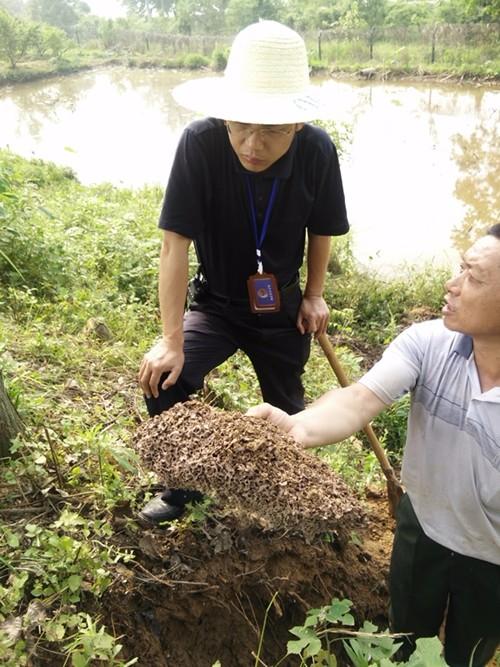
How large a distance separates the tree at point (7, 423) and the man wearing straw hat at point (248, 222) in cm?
48

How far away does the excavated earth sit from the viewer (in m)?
1.38

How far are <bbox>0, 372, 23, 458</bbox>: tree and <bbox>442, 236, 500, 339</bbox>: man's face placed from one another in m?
1.42

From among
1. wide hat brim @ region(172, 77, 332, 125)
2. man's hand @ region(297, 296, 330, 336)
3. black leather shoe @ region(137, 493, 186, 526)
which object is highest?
wide hat brim @ region(172, 77, 332, 125)

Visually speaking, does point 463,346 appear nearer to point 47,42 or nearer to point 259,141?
point 259,141

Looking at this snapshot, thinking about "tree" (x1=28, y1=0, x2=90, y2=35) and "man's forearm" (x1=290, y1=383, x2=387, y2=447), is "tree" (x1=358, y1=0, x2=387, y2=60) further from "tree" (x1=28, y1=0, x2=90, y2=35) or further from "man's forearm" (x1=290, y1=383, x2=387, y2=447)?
"man's forearm" (x1=290, y1=383, x2=387, y2=447)

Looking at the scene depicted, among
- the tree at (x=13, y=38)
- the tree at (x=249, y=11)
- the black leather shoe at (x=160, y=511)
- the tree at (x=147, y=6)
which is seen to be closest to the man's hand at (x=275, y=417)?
the black leather shoe at (x=160, y=511)

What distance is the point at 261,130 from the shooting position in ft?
5.71

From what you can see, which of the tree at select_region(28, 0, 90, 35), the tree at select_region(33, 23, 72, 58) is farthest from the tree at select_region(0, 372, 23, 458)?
the tree at select_region(28, 0, 90, 35)

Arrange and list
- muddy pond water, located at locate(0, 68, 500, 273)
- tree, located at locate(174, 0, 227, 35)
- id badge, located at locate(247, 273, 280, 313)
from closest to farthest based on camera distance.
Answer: id badge, located at locate(247, 273, 280, 313) < muddy pond water, located at locate(0, 68, 500, 273) < tree, located at locate(174, 0, 227, 35)

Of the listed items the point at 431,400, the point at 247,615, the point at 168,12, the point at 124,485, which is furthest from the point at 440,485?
the point at 168,12

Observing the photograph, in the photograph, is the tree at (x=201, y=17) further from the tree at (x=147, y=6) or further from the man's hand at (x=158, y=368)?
the man's hand at (x=158, y=368)

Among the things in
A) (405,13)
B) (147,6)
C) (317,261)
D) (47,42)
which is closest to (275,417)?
(317,261)

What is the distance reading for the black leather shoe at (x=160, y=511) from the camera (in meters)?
1.93

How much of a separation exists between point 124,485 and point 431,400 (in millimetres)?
1096
